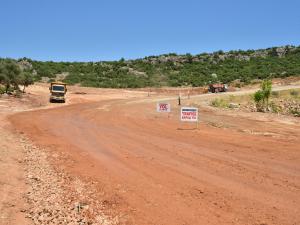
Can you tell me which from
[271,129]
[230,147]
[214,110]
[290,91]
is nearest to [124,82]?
[290,91]

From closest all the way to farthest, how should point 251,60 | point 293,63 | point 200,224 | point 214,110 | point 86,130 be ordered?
point 200,224 → point 86,130 → point 214,110 → point 293,63 → point 251,60

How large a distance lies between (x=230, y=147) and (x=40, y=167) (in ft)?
26.7

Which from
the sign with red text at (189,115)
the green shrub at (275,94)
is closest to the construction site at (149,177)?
the sign with red text at (189,115)

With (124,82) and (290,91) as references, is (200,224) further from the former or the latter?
(124,82)

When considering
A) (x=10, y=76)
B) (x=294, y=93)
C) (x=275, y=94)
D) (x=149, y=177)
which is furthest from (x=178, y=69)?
(x=149, y=177)

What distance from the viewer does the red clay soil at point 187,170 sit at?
9711 millimetres

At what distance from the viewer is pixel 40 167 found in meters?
14.7

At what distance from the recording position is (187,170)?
46.1 feet

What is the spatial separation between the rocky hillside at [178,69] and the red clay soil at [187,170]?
208 feet

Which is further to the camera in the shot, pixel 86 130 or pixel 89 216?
pixel 86 130

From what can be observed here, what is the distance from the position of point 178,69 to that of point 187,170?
3817 inches

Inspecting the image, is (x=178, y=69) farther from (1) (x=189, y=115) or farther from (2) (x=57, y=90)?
(1) (x=189, y=115)

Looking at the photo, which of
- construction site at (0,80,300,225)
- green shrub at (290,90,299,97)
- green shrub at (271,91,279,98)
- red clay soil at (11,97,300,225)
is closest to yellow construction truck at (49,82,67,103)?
green shrub at (271,91,279,98)

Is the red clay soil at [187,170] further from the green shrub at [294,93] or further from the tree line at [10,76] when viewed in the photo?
the tree line at [10,76]
